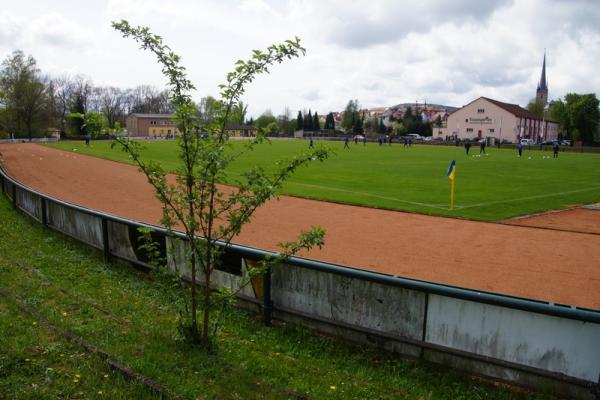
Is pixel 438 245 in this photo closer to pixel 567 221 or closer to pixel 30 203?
pixel 567 221

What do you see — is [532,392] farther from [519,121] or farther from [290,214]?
[519,121]

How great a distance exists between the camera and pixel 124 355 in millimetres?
5312

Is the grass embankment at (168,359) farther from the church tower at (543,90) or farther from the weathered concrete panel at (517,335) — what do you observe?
the church tower at (543,90)

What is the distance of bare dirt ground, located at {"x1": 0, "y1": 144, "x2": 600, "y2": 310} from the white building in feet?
299

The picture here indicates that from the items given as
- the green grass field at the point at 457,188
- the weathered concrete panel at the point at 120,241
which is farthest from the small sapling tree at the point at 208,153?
the green grass field at the point at 457,188

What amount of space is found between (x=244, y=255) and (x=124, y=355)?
2.29 m

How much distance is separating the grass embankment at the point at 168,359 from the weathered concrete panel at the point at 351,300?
1.16ft

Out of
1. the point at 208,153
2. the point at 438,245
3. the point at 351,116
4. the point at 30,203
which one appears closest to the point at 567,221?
the point at 438,245

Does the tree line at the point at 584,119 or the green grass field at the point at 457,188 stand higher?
the tree line at the point at 584,119

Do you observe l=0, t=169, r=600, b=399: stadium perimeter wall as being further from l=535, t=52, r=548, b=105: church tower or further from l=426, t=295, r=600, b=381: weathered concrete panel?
l=535, t=52, r=548, b=105: church tower

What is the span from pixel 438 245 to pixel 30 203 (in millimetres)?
12106

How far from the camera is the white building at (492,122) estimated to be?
103 metres

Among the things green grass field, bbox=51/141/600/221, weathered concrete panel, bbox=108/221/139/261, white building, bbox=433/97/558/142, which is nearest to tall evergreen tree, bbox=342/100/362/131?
white building, bbox=433/97/558/142

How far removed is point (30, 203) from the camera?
1445 cm
